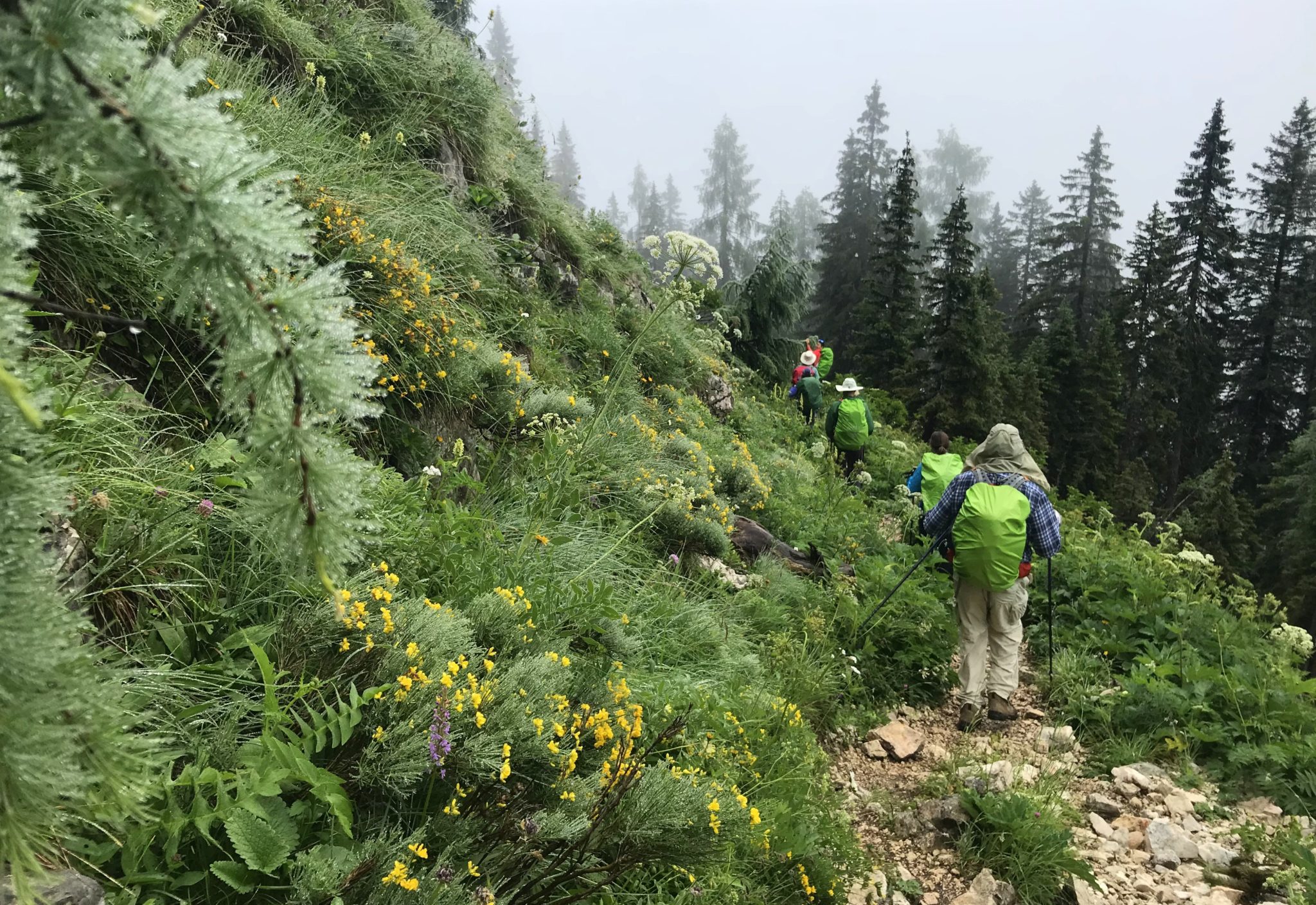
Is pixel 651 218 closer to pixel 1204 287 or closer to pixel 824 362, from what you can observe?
pixel 1204 287

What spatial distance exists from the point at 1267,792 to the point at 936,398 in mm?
20851

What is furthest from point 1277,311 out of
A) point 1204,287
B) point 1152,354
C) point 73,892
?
point 73,892

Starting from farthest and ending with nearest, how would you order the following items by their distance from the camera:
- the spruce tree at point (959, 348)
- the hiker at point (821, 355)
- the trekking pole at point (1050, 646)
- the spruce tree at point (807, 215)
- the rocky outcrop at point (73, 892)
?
1. the spruce tree at point (807, 215)
2. the spruce tree at point (959, 348)
3. the hiker at point (821, 355)
4. the trekking pole at point (1050, 646)
5. the rocky outcrop at point (73, 892)

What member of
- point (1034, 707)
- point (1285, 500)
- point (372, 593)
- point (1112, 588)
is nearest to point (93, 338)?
point (372, 593)

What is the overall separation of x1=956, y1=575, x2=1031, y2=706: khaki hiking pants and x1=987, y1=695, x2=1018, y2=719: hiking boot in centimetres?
4

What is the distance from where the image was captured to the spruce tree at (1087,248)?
136 feet

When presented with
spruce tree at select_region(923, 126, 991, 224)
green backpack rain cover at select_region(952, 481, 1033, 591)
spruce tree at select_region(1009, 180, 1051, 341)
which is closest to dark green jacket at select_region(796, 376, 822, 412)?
green backpack rain cover at select_region(952, 481, 1033, 591)

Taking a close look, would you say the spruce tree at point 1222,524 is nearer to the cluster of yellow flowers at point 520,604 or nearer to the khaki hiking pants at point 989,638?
the khaki hiking pants at point 989,638

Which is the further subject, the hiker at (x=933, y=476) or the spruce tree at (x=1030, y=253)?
the spruce tree at (x=1030, y=253)

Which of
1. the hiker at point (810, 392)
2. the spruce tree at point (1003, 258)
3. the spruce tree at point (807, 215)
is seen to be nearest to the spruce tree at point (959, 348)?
the hiker at point (810, 392)

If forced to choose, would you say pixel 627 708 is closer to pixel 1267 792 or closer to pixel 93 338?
pixel 93 338

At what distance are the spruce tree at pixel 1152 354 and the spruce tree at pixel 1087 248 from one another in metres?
1.95

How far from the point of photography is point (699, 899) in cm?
260

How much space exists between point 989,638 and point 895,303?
25.1 metres
